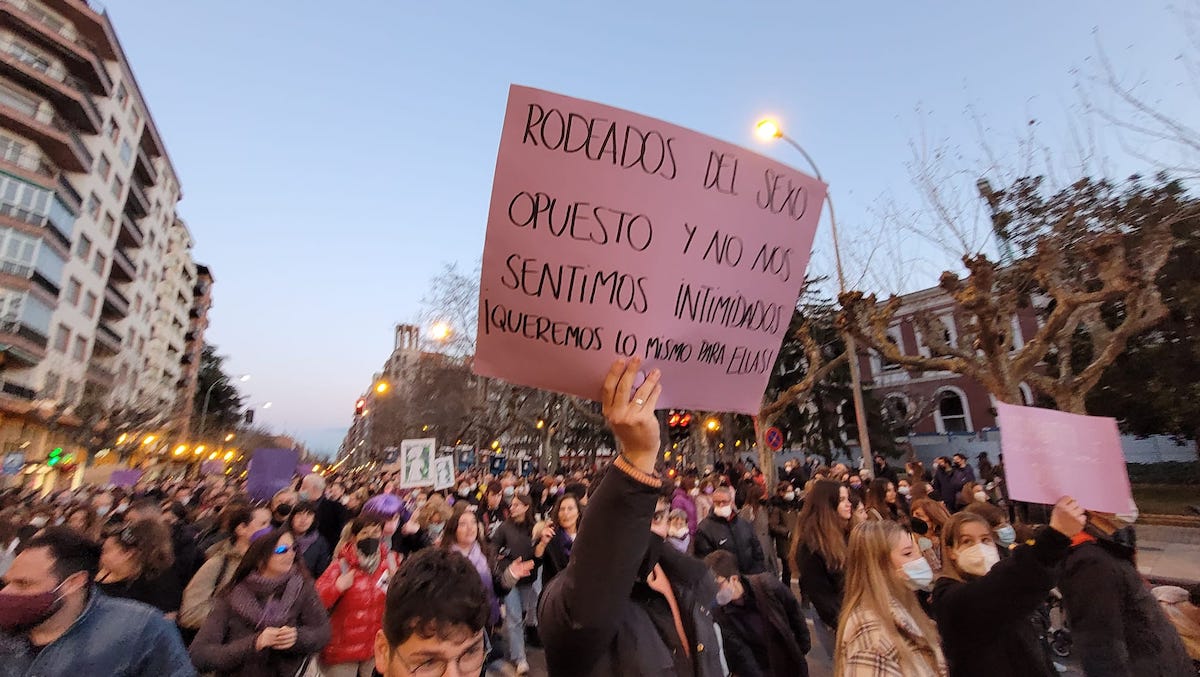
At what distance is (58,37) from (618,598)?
44.7m

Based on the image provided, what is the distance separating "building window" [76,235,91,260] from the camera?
3319 cm

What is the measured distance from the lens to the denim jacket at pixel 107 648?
84.7 inches

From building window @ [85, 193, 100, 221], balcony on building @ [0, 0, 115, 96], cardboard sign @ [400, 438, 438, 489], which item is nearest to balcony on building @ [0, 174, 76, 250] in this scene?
building window @ [85, 193, 100, 221]

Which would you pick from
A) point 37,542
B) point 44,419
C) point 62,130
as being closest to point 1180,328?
point 37,542

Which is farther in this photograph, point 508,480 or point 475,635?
point 508,480

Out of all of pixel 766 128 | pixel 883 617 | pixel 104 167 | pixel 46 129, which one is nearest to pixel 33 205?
pixel 46 129

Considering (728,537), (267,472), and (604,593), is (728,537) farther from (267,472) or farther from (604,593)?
(267,472)

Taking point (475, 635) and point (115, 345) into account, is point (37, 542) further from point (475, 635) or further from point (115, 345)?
point (115, 345)

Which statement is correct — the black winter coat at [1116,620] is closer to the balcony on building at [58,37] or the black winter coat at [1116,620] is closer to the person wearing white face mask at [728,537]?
the person wearing white face mask at [728,537]

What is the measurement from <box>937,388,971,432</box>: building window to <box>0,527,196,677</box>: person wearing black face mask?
39.5 meters

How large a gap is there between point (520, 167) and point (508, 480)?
40.1 feet

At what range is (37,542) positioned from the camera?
2242mm

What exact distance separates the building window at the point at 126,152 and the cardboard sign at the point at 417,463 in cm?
4143

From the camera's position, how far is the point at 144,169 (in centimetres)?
4247
